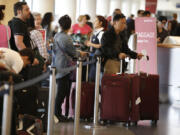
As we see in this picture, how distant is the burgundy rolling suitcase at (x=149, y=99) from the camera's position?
7.68 meters

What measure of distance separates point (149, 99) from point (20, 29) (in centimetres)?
260

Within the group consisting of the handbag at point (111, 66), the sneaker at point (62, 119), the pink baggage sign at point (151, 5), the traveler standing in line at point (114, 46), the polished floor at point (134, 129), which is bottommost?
the polished floor at point (134, 129)

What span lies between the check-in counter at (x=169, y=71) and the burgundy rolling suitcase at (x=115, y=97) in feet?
10.5

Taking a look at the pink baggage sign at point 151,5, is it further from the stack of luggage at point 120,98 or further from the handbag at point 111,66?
the stack of luggage at point 120,98

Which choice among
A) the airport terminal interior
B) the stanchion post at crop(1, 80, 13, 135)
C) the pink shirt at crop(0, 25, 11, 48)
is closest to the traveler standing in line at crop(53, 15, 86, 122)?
the airport terminal interior

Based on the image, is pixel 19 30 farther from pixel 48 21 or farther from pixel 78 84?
pixel 48 21

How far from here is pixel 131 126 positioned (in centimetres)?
743

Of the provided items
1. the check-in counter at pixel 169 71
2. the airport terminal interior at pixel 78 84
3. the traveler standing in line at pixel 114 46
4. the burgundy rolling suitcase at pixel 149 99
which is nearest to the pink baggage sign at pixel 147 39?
the check-in counter at pixel 169 71

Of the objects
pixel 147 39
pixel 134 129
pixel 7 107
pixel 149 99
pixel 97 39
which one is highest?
pixel 147 39

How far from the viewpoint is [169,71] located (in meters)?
10.3

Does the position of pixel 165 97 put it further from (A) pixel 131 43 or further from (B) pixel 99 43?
(B) pixel 99 43

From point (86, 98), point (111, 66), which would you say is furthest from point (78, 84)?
point (111, 66)

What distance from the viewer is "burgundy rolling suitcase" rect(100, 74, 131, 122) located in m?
7.14

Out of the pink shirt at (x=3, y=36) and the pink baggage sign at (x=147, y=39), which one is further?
the pink baggage sign at (x=147, y=39)
